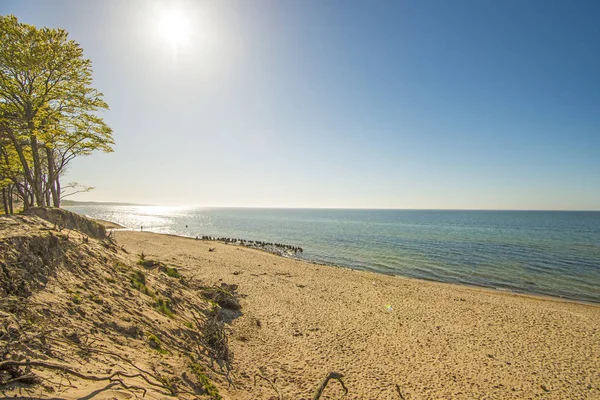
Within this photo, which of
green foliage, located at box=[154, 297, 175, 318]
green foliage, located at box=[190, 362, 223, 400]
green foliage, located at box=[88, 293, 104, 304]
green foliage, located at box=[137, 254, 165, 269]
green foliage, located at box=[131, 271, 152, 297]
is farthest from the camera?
green foliage, located at box=[137, 254, 165, 269]

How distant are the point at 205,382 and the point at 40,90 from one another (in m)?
21.4

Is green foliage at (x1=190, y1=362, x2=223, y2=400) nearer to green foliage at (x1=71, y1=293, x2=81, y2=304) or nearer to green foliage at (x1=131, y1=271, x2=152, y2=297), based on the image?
green foliage at (x1=71, y1=293, x2=81, y2=304)

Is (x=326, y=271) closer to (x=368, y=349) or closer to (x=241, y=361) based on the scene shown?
(x=368, y=349)

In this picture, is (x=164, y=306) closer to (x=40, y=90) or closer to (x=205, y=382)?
(x=205, y=382)

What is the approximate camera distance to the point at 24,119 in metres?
16.6

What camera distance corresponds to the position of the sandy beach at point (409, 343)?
9977 millimetres

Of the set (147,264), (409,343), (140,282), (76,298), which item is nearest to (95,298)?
(76,298)

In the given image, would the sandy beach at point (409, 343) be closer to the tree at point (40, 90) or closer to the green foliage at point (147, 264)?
the green foliage at point (147, 264)

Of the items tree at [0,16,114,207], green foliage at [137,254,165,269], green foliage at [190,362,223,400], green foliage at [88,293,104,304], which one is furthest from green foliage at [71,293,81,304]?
tree at [0,16,114,207]

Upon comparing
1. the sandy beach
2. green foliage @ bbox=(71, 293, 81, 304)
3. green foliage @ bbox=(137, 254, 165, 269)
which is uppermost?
green foliage @ bbox=(71, 293, 81, 304)

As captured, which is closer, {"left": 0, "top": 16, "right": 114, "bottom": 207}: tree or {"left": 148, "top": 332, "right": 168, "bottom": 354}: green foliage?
{"left": 148, "top": 332, "right": 168, "bottom": 354}: green foliage

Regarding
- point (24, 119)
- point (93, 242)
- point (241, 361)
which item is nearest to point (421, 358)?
point (241, 361)

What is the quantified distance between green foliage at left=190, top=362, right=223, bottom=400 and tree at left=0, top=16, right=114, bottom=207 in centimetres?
1626

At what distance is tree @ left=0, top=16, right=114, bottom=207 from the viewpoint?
616 inches
